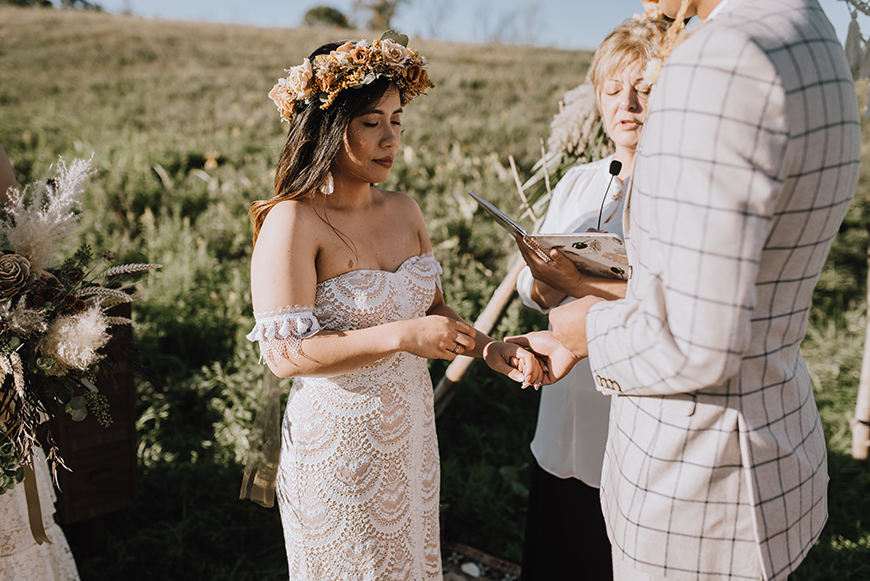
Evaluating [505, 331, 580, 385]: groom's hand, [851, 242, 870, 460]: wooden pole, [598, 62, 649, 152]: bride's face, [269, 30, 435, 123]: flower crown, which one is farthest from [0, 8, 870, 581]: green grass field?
[598, 62, 649, 152]: bride's face

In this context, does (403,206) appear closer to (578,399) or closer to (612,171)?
(612,171)

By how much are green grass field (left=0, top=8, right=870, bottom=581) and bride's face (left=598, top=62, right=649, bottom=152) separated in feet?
4.36

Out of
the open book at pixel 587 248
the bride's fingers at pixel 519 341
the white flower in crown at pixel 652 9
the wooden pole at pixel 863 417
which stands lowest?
the wooden pole at pixel 863 417

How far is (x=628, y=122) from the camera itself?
2074 millimetres

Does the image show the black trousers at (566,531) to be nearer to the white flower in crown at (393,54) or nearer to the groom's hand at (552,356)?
the groom's hand at (552,356)

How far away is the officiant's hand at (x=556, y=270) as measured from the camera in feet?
6.25

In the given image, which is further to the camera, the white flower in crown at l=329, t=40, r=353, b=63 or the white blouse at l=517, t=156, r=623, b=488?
the white blouse at l=517, t=156, r=623, b=488

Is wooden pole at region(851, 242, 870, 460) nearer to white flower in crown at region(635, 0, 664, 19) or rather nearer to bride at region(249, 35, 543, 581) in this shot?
white flower in crown at region(635, 0, 664, 19)

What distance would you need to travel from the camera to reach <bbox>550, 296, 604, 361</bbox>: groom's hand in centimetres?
152

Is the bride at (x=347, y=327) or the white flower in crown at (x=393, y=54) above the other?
the white flower in crown at (x=393, y=54)

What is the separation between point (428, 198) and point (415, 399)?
4869 millimetres

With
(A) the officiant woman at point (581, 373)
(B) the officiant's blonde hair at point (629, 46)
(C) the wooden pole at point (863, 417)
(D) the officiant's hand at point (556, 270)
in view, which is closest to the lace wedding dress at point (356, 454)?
(D) the officiant's hand at point (556, 270)

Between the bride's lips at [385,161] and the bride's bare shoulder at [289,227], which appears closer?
the bride's bare shoulder at [289,227]

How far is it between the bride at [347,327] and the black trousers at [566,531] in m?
0.63
